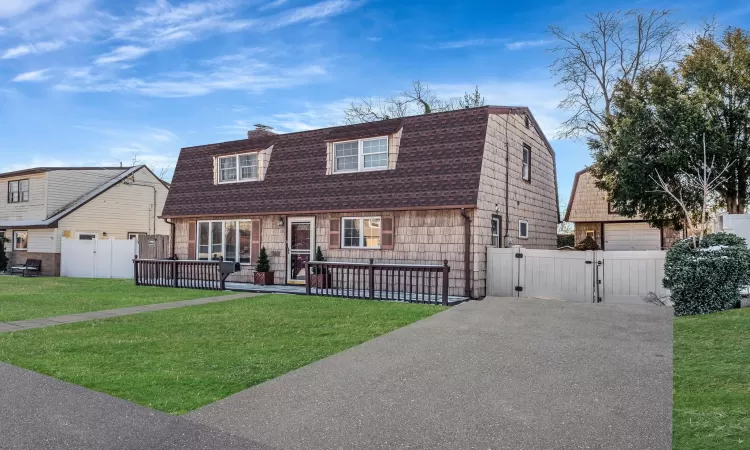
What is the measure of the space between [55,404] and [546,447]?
454 cm

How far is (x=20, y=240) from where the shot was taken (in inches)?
1101

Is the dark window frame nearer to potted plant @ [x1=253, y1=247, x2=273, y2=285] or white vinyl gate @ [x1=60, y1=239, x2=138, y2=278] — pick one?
white vinyl gate @ [x1=60, y1=239, x2=138, y2=278]

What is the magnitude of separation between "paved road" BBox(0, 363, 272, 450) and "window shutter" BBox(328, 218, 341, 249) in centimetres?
1088

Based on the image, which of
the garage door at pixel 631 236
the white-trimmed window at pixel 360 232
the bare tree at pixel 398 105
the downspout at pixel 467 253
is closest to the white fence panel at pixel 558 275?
the downspout at pixel 467 253

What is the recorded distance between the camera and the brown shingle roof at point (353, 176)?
1451cm

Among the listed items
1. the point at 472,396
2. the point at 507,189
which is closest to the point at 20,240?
the point at 507,189

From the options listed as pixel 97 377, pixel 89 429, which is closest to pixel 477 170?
pixel 97 377

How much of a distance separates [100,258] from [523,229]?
1916cm

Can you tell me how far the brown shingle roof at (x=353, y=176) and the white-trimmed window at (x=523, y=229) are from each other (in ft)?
13.8

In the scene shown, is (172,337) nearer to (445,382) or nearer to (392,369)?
(392,369)

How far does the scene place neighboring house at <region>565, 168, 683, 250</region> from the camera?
25891mm

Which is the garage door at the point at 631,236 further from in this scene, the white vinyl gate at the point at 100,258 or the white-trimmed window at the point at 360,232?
the white vinyl gate at the point at 100,258

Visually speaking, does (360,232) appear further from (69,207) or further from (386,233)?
(69,207)

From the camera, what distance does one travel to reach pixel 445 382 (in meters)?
5.88
